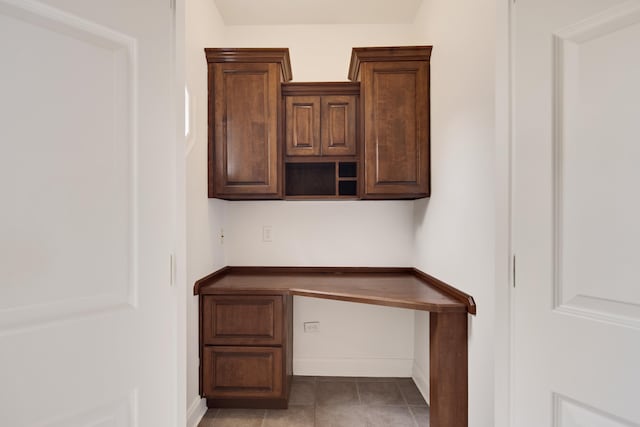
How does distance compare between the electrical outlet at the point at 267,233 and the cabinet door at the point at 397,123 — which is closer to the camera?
the cabinet door at the point at 397,123

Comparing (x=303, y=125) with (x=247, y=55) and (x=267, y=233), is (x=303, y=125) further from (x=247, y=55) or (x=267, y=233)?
(x=267, y=233)

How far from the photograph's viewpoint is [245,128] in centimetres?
225

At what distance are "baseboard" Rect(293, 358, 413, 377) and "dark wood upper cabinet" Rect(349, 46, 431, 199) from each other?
1443 mm

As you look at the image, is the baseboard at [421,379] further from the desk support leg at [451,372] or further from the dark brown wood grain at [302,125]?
the dark brown wood grain at [302,125]

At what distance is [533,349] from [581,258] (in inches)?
9.8

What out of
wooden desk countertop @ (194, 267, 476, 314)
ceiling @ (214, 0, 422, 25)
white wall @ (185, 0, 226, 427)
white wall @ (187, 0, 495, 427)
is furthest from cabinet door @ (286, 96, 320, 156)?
wooden desk countertop @ (194, 267, 476, 314)

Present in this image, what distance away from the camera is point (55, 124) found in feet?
2.13

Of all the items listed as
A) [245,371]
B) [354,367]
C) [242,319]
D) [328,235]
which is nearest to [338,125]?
[328,235]

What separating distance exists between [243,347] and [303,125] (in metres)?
1.61

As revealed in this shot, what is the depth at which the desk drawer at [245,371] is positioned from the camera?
2.06 m

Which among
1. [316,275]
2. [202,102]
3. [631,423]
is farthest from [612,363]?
[202,102]

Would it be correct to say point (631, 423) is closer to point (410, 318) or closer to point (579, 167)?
point (579, 167)

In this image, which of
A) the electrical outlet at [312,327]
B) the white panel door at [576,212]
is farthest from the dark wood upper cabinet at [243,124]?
the white panel door at [576,212]

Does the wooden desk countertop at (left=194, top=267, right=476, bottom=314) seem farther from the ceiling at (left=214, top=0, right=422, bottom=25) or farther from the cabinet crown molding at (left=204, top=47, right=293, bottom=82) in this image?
the ceiling at (left=214, top=0, right=422, bottom=25)
